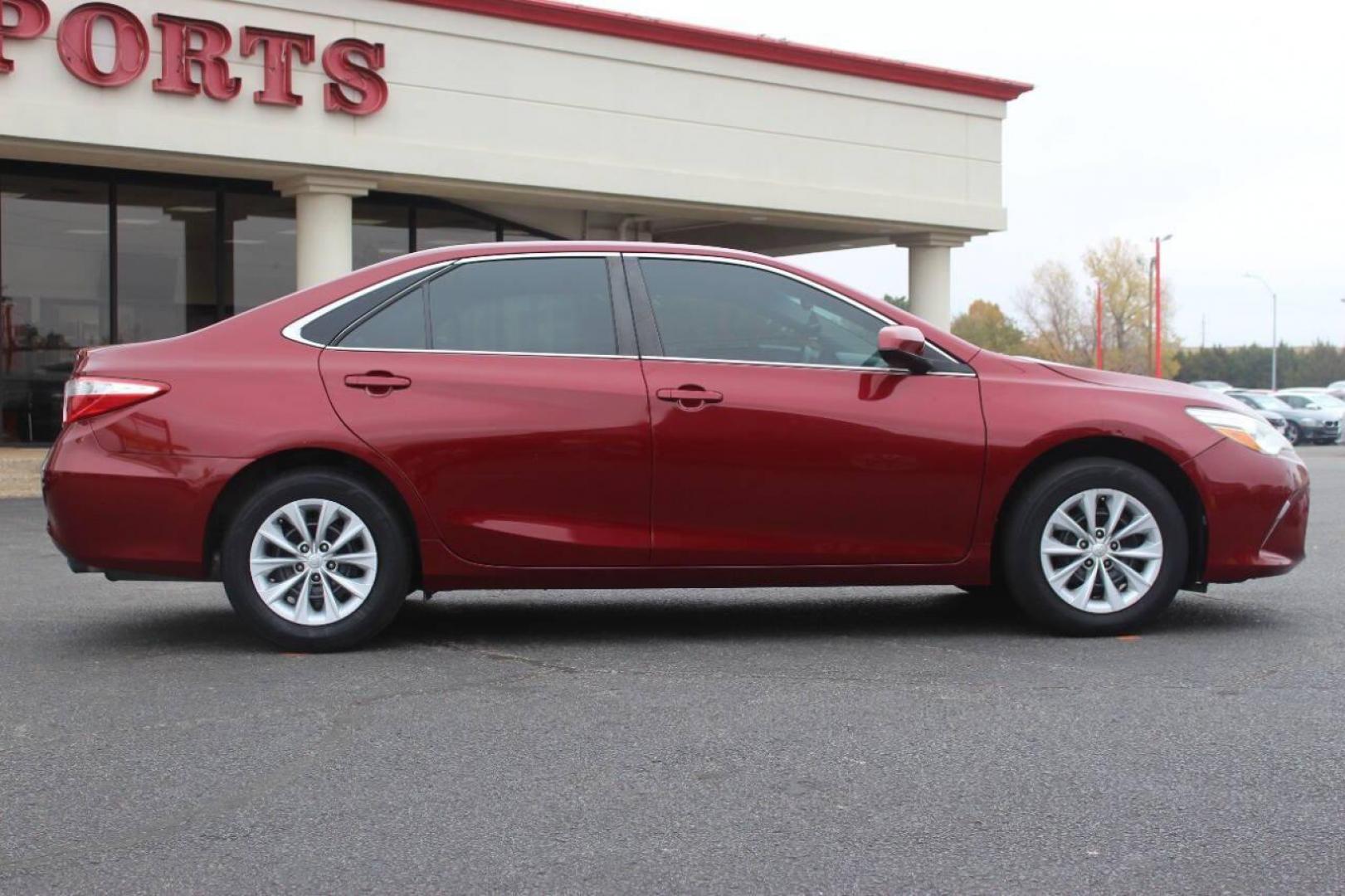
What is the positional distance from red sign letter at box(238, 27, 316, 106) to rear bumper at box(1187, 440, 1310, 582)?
44.4 feet

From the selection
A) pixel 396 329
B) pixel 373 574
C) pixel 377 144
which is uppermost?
pixel 377 144

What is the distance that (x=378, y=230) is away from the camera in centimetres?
2095

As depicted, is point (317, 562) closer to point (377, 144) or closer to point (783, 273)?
point (783, 273)

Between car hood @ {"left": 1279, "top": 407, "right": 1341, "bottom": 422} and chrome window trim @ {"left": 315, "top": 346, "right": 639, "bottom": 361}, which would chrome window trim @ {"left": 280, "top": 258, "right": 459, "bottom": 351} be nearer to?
chrome window trim @ {"left": 315, "top": 346, "right": 639, "bottom": 361}

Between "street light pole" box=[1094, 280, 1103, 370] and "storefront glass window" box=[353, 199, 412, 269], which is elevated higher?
"street light pole" box=[1094, 280, 1103, 370]

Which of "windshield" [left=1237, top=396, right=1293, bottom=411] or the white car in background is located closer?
the white car in background

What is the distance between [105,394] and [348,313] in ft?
3.22

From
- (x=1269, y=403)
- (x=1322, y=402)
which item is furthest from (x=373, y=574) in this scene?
(x=1322, y=402)

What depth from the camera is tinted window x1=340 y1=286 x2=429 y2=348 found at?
20.0 feet

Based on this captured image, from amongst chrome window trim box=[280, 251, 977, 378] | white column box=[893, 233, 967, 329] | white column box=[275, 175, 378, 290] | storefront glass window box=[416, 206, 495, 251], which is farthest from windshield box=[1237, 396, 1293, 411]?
chrome window trim box=[280, 251, 977, 378]

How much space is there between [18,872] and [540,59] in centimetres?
1686

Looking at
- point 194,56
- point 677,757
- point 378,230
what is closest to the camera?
point 677,757

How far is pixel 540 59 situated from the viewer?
19.2 metres

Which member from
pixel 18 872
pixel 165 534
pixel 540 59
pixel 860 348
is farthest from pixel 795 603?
pixel 540 59
